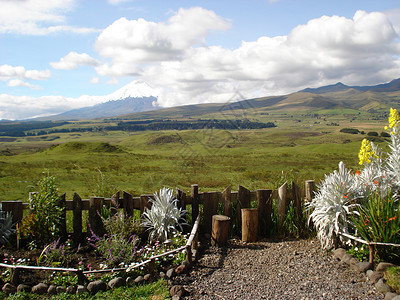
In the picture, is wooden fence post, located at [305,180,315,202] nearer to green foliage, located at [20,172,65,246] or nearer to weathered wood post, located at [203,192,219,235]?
weathered wood post, located at [203,192,219,235]

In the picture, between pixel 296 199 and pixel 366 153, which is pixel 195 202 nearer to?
pixel 296 199

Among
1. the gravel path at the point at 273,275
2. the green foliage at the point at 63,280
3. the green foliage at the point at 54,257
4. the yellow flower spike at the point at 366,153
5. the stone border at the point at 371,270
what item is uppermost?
the yellow flower spike at the point at 366,153

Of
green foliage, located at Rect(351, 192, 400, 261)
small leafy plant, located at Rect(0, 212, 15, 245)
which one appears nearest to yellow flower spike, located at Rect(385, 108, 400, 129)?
green foliage, located at Rect(351, 192, 400, 261)

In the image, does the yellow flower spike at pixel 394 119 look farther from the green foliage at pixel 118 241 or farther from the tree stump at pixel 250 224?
the green foliage at pixel 118 241

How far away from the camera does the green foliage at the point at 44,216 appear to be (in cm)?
679

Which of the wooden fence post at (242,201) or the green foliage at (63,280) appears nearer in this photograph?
the green foliage at (63,280)

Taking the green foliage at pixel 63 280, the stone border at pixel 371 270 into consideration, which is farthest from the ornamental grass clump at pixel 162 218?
the stone border at pixel 371 270

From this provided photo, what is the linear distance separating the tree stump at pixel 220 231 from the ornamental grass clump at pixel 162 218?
73 centimetres

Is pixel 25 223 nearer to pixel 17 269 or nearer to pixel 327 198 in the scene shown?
pixel 17 269

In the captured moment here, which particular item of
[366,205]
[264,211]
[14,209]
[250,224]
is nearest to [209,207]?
[250,224]

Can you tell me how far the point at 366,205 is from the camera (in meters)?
6.43

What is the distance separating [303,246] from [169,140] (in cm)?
5847

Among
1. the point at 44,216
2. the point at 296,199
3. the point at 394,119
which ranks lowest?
the point at 296,199

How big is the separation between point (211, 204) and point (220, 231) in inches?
30.6
